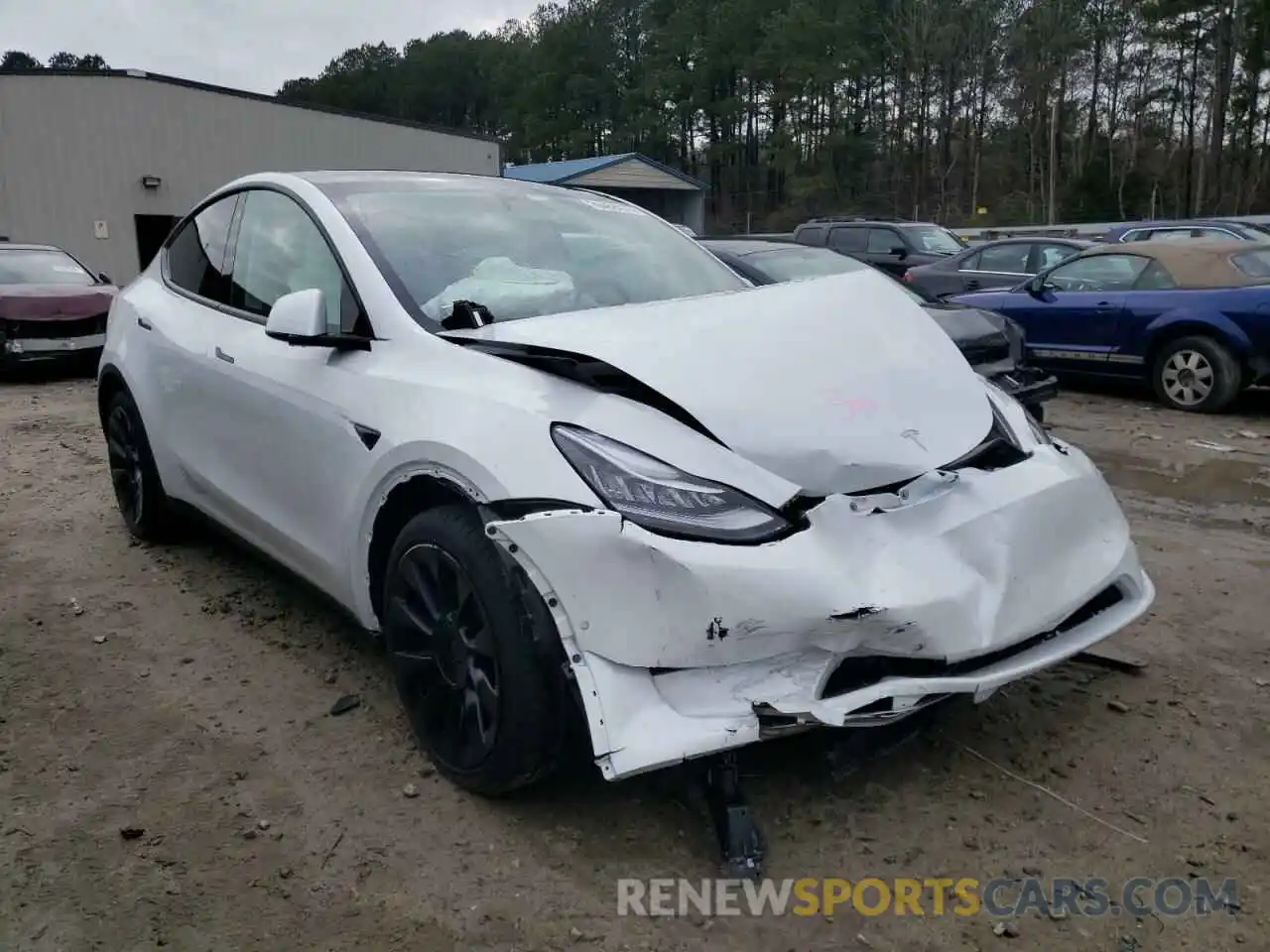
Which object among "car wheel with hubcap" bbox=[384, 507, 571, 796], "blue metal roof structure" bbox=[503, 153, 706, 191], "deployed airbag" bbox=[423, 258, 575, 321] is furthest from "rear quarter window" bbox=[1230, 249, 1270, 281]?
"blue metal roof structure" bbox=[503, 153, 706, 191]

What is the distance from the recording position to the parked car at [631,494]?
2203 mm

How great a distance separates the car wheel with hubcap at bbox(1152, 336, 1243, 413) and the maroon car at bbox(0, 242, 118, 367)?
10606 mm

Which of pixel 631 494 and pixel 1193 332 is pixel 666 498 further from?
pixel 1193 332

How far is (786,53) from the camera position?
170 ft

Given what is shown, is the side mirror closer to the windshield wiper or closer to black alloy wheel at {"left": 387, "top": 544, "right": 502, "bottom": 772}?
the windshield wiper

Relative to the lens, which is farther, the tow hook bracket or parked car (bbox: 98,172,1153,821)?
the tow hook bracket

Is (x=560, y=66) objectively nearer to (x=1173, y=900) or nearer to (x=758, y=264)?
(x=758, y=264)

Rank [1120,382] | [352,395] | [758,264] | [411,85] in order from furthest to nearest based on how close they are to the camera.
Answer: [411,85]
[1120,382]
[758,264]
[352,395]

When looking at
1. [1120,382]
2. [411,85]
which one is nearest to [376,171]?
[1120,382]

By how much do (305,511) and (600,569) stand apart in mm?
1345

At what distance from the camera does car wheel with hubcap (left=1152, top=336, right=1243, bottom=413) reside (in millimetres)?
8234

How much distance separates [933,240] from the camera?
15.6 m

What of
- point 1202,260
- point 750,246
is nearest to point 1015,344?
point 750,246

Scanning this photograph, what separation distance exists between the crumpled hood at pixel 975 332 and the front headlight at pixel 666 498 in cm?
489
